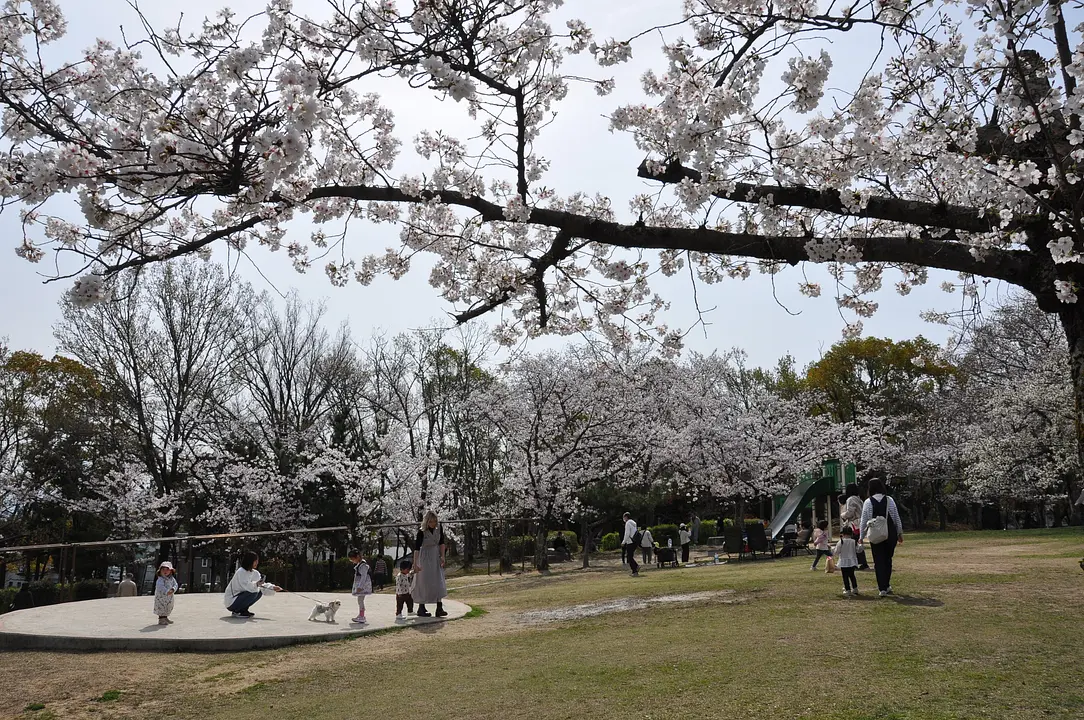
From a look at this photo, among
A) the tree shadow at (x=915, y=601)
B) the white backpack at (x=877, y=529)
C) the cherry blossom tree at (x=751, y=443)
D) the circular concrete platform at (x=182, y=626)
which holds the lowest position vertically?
the tree shadow at (x=915, y=601)

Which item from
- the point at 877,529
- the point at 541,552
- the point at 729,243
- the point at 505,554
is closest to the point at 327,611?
the point at 877,529

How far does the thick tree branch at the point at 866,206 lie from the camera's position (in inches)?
203

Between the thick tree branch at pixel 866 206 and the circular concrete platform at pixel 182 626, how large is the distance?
23.3 feet

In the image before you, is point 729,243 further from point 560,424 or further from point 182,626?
point 560,424

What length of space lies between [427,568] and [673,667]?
216 inches

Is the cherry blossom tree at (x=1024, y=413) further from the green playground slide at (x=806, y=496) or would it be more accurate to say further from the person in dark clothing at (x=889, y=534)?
the person in dark clothing at (x=889, y=534)

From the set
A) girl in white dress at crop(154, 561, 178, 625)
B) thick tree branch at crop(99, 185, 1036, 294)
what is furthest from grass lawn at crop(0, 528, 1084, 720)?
thick tree branch at crop(99, 185, 1036, 294)

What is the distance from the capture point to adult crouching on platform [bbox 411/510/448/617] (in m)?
10.9

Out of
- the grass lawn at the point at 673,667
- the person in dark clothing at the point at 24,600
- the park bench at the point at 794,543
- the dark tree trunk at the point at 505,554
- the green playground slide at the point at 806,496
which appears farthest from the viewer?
the dark tree trunk at the point at 505,554

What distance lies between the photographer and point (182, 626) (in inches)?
386

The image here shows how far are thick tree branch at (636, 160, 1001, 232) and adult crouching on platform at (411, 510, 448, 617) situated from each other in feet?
23.2

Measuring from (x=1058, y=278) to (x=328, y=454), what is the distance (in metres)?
26.0

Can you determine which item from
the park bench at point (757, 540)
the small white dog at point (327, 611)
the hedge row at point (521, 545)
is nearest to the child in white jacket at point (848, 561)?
the small white dog at point (327, 611)

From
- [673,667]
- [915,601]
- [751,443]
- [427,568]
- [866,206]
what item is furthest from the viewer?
[751,443]
